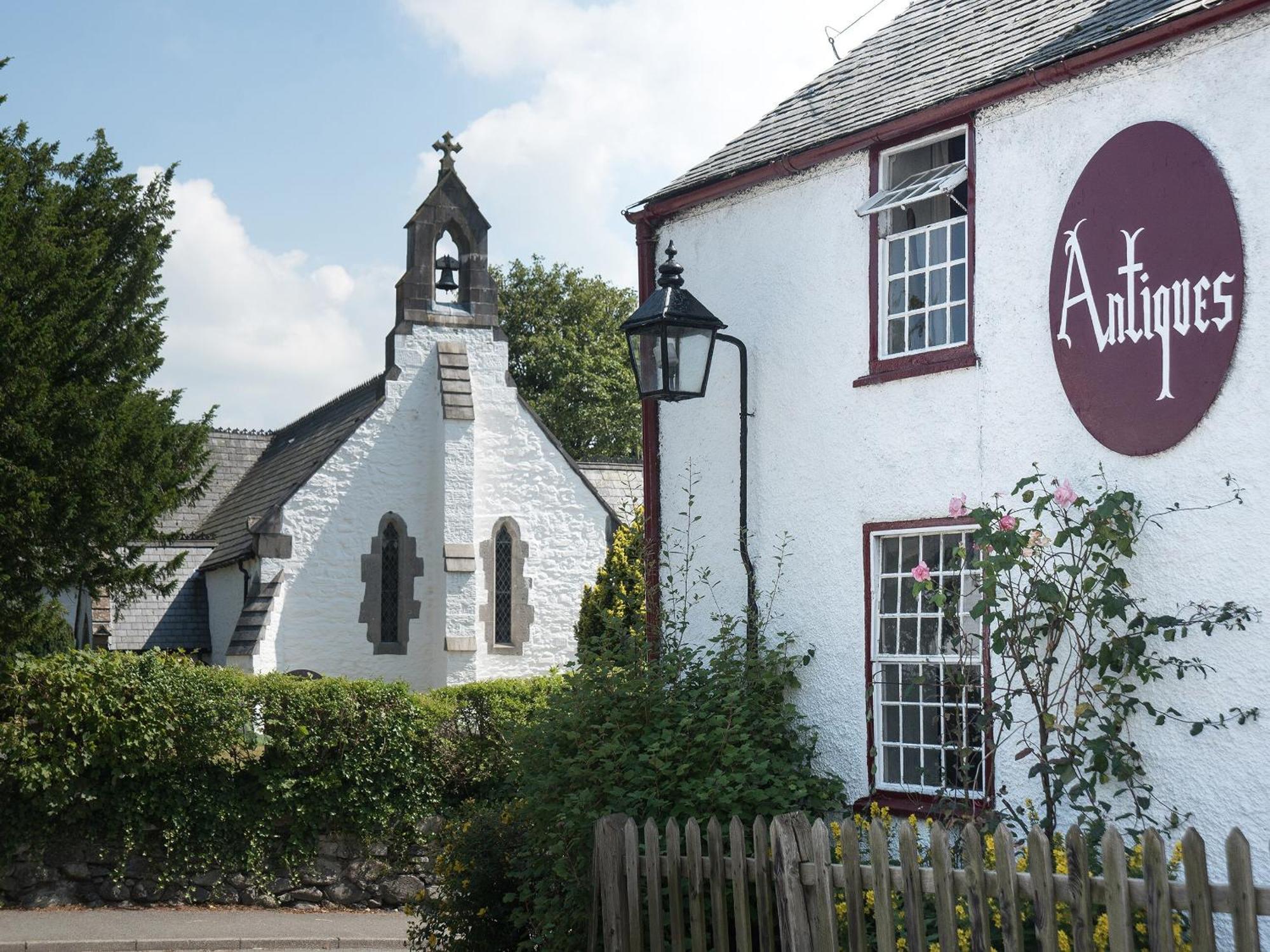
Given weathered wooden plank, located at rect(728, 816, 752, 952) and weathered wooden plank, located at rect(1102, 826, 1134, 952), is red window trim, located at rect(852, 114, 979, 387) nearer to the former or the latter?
weathered wooden plank, located at rect(728, 816, 752, 952)

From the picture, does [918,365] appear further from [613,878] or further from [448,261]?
[448,261]

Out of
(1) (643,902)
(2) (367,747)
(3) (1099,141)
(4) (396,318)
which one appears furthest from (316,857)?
(4) (396,318)

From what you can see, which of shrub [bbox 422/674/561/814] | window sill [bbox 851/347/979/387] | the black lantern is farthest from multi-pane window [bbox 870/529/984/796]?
shrub [bbox 422/674/561/814]

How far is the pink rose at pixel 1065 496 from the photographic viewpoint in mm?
7734

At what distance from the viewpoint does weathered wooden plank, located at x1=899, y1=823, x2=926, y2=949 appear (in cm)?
623

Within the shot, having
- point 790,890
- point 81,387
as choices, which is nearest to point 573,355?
point 81,387

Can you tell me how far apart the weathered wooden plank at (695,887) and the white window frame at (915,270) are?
11.8ft

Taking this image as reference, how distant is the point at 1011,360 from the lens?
27.9ft

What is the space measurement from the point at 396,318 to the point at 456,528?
4051mm

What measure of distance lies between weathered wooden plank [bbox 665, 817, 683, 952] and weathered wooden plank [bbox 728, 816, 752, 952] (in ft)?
1.19

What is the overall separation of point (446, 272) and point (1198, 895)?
21.6m

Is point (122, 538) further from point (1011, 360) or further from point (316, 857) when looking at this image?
point (1011, 360)

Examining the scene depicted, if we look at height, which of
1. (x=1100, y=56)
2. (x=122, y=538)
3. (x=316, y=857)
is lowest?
(x=316, y=857)

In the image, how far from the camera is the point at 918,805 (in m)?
8.69
